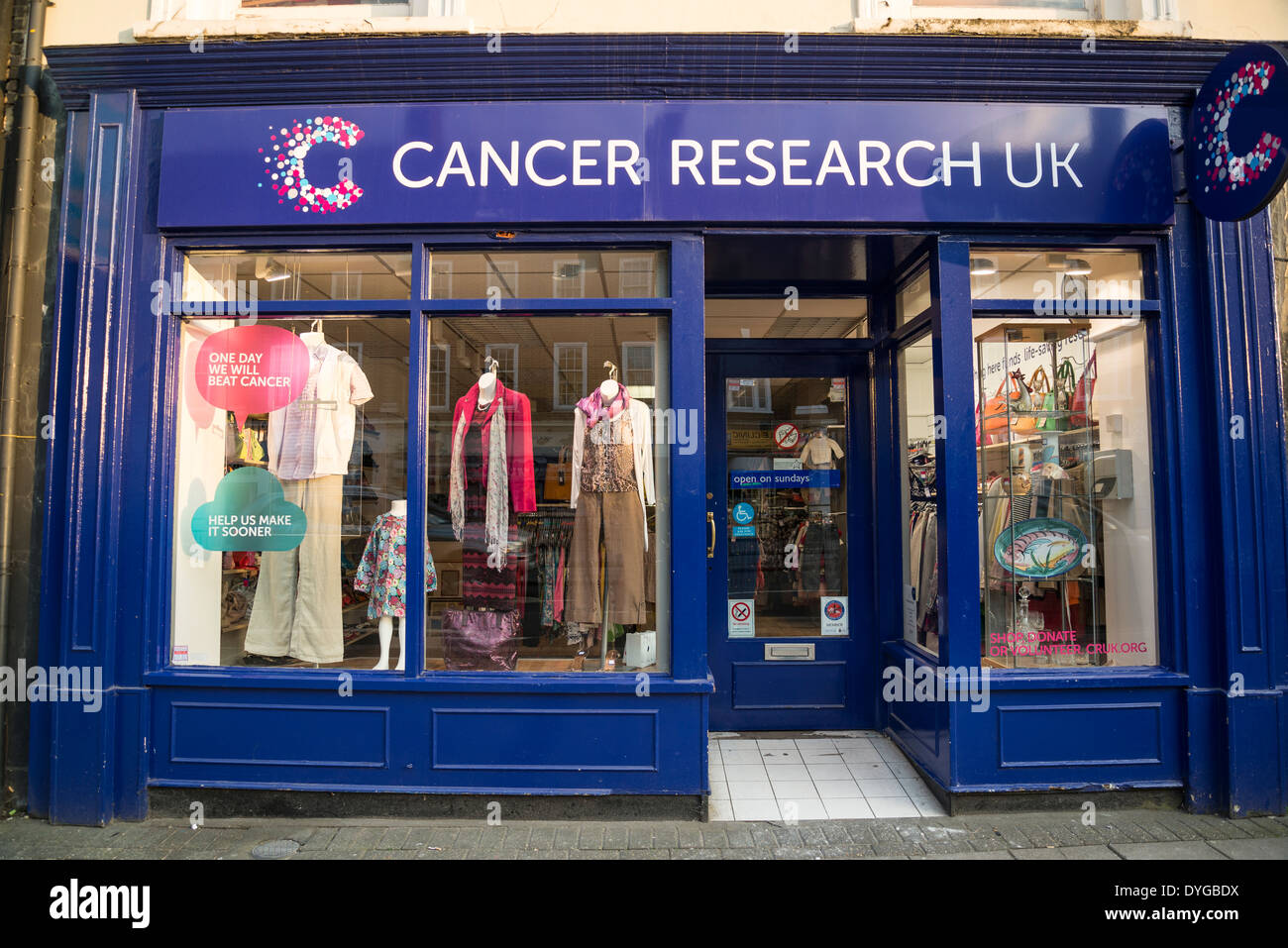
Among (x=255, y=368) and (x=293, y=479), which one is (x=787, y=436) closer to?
(x=293, y=479)

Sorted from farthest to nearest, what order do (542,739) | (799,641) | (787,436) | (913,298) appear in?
(787,436) → (799,641) → (913,298) → (542,739)

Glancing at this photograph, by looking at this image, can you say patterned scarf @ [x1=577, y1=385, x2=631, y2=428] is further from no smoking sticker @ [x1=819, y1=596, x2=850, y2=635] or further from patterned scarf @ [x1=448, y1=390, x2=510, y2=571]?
no smoking sticker @ [x1=819, y1=596, x2=850, y2=635]

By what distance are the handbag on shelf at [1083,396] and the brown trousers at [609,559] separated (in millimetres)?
2851

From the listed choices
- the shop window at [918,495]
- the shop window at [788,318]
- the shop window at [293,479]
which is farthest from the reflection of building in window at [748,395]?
the shop window at [293,479]

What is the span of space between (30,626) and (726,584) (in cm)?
432

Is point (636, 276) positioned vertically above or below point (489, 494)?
above

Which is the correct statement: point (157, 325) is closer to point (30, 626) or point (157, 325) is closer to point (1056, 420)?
point (30, 626)

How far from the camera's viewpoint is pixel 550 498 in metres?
4.32

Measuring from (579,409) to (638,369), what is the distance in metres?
0.45

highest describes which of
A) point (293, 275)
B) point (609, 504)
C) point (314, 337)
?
point (293, 275)

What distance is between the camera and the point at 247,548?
4.24m

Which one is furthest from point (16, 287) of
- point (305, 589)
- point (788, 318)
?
point (788, 318)

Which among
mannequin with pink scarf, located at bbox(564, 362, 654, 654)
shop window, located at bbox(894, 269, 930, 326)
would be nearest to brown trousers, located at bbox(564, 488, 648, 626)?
mannequin with pink scarf, located at bbox(564, 362, 654, 654)

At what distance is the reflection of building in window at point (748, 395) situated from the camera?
209 inches
